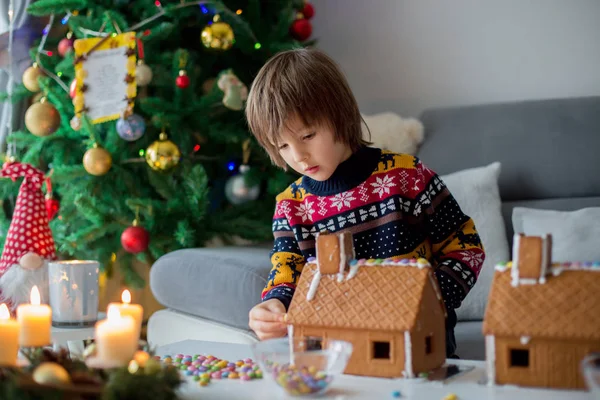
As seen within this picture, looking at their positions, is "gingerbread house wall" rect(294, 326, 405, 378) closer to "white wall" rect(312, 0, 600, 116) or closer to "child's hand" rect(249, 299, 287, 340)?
"child's hand" rect(249, 299, 287, 340)

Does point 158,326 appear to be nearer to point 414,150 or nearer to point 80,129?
point 80,129

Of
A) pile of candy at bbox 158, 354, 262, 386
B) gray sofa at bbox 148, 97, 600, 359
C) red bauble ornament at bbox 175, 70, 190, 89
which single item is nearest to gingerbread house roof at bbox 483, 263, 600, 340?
pile of candy at bbox 158, 354, 262, 386

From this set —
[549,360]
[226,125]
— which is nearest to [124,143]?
[226,125]

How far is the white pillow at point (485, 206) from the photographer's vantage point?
2.08m

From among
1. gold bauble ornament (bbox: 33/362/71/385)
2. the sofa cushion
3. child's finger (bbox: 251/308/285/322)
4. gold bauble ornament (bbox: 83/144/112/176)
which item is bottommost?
the sofa cushion

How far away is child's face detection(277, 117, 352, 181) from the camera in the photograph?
1.37m

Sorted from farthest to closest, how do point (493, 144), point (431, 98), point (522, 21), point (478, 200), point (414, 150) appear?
point (431, 98) → point (522, 21) → point (414, 150) → point (493, 144) → point (478, 200)

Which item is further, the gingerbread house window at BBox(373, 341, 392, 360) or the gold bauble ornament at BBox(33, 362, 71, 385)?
the gingerbread house window at BBox(373, 341, 392, 360)

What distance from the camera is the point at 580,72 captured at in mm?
2559

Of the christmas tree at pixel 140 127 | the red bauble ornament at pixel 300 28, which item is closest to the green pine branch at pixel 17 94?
the christmas tree at pixel 140 127

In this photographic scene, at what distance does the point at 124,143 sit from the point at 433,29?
1240 millimetres

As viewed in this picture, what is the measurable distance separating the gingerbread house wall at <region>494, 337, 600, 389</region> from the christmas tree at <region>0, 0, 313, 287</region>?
5.02ft

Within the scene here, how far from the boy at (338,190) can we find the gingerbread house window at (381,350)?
0.31 metres

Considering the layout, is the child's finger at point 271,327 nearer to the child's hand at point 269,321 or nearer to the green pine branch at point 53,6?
the child's hand at point 269,321
